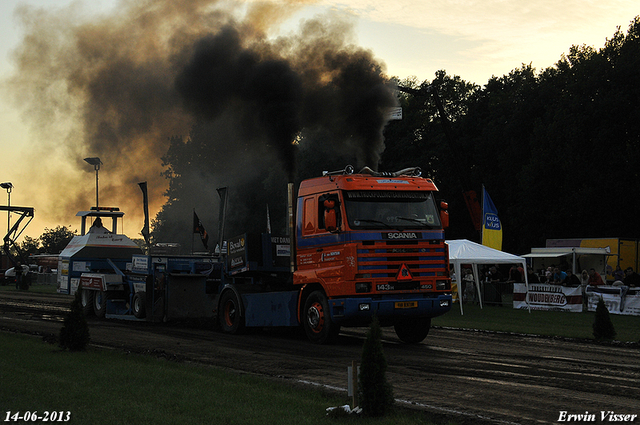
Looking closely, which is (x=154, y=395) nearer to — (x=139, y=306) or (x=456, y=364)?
(x=456, y=364)

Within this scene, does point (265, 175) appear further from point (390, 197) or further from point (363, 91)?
point (390, 197)

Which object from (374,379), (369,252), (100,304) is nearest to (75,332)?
(369,252)

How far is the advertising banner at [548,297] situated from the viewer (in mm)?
25644

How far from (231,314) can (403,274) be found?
5.37m

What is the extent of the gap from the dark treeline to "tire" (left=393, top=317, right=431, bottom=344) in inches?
788

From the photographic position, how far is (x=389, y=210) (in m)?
13.4

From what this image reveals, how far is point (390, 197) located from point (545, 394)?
590 cm

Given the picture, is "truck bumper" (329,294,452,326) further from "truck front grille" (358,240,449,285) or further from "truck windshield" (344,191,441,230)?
"truck windshield" (344,191,441,230)

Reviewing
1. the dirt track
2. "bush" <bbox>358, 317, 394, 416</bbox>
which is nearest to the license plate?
the dirt track

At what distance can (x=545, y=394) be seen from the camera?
27.9 feet

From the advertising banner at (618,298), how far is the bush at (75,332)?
59.3 ft

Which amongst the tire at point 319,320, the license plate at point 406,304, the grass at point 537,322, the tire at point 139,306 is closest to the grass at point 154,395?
the tire at point 319,320

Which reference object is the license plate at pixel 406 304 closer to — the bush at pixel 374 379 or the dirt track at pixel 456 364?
the dirt track at pixel 456 364

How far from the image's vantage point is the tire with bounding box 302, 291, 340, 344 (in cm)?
1353
